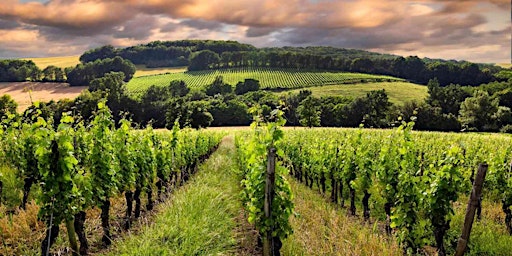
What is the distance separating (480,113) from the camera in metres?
55.4

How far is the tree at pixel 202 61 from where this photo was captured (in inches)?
4442

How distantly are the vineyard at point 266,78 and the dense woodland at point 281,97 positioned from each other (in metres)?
5.18

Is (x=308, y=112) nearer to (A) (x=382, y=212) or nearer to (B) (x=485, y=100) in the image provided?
(B) (x=485, y=100)

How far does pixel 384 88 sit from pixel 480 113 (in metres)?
27.3

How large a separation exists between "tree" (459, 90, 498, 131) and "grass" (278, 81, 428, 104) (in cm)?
1603

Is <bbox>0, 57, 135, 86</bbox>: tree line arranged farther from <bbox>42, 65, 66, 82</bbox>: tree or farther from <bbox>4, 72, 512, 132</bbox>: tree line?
<bbox>4, 72, 512, 132</bbox>: tree line

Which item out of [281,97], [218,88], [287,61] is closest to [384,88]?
[281,97]

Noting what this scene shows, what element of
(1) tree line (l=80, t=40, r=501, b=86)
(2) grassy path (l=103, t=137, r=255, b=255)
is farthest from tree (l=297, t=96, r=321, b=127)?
(1) tree line (l=80, t=40, r=501, b=86)

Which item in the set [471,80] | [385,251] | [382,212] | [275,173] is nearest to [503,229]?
[382,212]

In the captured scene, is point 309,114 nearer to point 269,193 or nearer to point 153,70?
point 269,193

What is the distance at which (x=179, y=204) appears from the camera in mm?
8109

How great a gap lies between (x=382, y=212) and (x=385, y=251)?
531 cm

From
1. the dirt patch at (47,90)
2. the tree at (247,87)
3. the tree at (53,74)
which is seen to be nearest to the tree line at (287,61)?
the tree at (247,87)

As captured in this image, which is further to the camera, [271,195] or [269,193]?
[271,195]
